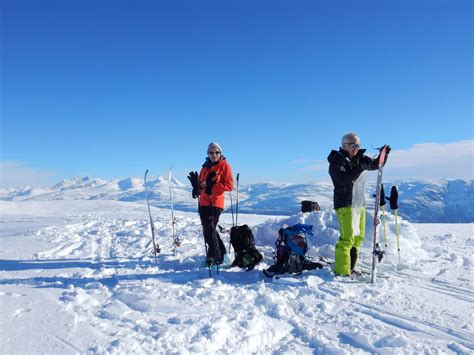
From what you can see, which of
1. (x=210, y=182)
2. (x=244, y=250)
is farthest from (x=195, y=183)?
(x=244, y=250)

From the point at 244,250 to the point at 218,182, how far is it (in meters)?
1.37

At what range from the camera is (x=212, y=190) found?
6637 millimetres

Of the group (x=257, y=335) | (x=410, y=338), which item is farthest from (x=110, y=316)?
(x=410, y=338)

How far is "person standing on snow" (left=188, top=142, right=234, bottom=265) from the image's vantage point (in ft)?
21.7

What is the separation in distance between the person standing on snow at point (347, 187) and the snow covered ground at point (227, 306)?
1.48ft

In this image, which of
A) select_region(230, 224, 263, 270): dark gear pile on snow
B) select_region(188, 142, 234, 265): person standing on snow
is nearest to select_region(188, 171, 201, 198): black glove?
select_region(188, 142, 234, 265): person standing on snow

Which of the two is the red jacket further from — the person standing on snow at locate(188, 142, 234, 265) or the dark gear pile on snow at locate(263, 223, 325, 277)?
the dark gear pile on snow at locate(263, 223, 325, 277)

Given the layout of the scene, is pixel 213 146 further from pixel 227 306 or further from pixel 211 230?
pixel 227 306

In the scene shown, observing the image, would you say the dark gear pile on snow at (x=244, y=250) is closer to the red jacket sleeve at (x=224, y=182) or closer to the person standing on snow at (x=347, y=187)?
the red jacket sleeve at (x=224, y=182)

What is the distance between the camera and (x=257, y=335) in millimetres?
3561

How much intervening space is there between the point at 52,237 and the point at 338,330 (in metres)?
8.82

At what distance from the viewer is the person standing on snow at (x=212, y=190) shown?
660 centimetres

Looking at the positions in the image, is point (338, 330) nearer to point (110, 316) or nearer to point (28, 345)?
point (110, 316)

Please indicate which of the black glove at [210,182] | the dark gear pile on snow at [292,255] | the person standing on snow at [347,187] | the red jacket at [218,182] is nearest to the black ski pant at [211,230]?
the red jacket at [218,182]
